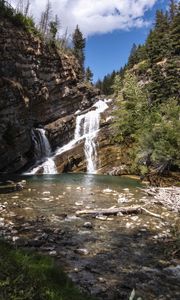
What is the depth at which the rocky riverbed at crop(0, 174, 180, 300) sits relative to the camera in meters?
8.84

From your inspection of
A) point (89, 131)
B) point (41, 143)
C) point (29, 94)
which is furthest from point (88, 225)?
point (89, 131)

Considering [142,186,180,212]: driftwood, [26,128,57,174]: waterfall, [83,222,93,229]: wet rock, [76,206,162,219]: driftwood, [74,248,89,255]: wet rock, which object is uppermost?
[26,128,57,174]: waterfall

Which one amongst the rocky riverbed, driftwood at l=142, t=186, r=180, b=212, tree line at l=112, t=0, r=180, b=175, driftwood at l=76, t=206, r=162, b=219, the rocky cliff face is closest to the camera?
the rocky riverbed

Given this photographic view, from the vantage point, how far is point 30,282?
561 cm

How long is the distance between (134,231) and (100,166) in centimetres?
2795

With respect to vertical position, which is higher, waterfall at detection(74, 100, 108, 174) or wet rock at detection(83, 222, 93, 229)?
waterfall at detection(74, 100, 108, 174)

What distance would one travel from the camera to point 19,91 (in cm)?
3825

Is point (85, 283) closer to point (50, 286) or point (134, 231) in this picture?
point (50, 286)

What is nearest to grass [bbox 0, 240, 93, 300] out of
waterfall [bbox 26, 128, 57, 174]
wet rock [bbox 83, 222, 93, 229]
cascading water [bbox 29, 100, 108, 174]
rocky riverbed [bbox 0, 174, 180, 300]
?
rocky riverbed [bbox 0, 174, 180, 300]

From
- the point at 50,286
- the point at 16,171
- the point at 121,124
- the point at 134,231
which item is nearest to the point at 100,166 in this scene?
the point at 121,124

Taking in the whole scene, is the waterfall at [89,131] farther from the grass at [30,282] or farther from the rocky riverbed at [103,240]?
the grass at [30,282]

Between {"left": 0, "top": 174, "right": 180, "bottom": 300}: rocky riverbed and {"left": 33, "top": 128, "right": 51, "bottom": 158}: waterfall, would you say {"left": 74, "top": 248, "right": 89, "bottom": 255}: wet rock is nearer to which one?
{"left": 0, "top": 174, "right": 180, "bottom": 300}: rocky riverbed

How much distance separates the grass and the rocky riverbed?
4.71ft

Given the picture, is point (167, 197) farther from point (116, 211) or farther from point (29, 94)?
point (29, 94)
